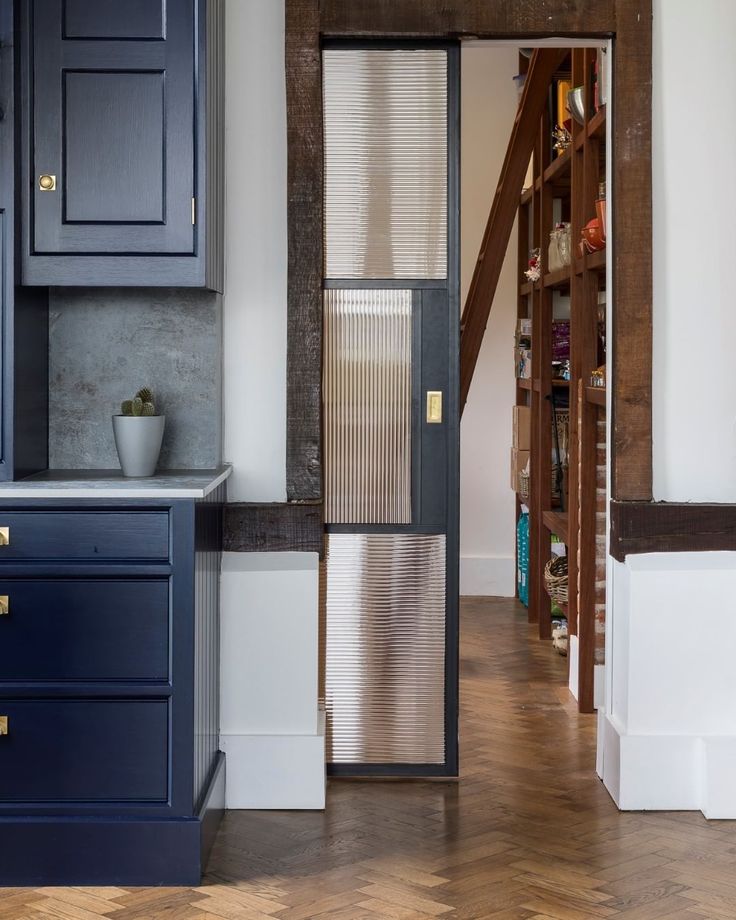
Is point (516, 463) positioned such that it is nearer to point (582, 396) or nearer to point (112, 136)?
point (582, 396)

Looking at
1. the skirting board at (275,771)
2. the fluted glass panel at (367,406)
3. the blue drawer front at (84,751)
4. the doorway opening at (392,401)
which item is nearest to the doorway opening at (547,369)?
the doorway opening at (392,401)

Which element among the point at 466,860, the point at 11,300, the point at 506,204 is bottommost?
the point at 466,860

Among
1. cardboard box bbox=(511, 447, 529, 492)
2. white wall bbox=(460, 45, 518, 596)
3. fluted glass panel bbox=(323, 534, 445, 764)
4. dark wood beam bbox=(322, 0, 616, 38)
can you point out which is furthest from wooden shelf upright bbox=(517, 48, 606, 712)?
white wall bbox=(460, 45, 518, 596)

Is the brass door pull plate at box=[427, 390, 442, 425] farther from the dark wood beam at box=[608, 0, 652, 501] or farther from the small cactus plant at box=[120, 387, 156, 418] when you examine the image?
the small cactus plant at box=[120, 387, 156, 418]

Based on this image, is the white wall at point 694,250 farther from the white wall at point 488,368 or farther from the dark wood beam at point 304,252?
the white wall at point 488,368

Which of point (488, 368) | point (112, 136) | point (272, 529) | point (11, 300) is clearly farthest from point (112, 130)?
point (488, 368)

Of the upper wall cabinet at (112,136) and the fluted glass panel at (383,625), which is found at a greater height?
the upper wall cabinet at (112,136)

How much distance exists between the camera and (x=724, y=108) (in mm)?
3541

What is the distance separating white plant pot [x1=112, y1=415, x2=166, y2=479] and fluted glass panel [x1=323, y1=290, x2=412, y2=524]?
1.98 ft

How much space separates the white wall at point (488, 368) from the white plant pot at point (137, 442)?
3712 millimetres

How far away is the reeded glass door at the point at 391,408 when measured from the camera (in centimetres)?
360

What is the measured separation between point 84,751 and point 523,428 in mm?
3705

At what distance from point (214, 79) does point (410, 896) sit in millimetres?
2257

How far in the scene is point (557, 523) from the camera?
5.23 metres
